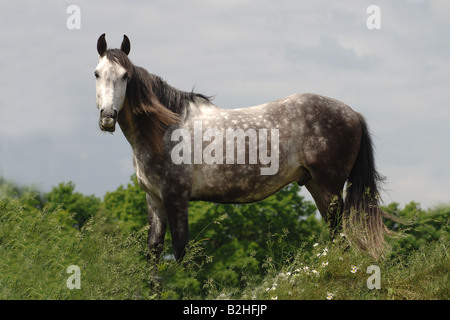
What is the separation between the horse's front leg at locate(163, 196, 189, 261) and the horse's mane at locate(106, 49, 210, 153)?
0.80 m

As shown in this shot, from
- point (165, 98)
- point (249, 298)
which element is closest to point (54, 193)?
point (165, 98)

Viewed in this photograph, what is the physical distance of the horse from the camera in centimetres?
744

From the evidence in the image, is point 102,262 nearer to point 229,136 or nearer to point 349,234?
point 229,136

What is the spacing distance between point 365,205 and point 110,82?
15.1 feet

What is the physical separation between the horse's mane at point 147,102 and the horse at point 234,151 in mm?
15

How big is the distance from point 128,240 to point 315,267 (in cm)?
271

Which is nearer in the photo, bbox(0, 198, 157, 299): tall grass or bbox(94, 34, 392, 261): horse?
bbox(0, 198, 157, 299): tall grass

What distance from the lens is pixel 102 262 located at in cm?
655

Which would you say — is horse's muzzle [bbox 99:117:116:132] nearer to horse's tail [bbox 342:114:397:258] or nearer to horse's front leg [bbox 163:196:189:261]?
horse's front leg [bbox 163:196:189:261]

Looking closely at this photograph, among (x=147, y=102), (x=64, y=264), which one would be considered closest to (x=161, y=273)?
(x=64, y=264)

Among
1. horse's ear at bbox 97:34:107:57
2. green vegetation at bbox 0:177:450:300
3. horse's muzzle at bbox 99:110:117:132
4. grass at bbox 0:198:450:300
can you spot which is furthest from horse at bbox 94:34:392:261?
grass at bbox 0:198:450:300

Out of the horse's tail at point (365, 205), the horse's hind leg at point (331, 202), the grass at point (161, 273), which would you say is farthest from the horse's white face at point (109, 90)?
the horse's tail at point (365, 205)

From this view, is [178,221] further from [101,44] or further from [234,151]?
[101,44]

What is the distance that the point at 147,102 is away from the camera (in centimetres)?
747
